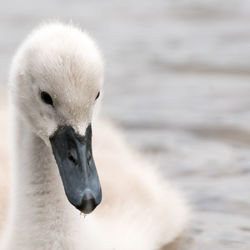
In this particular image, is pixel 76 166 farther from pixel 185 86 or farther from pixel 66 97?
pixel 185 86

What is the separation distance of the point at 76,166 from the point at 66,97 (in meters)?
0.30

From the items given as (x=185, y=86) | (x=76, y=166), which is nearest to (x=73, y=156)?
(x=76, y=166)

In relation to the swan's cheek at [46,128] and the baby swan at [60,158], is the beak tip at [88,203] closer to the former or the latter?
the baby swan at [60,158]

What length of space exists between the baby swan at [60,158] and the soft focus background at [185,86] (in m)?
0.59

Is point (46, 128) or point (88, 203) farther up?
point (46, 128)

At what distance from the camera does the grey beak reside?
4.45 metres

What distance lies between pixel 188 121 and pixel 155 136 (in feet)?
0.99

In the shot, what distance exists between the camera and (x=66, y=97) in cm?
443

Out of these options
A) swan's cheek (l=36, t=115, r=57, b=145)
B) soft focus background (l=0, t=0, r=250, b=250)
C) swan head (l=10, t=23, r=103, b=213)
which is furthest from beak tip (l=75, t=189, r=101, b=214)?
soft focus background (l=0, t=0, r=250, b=250)

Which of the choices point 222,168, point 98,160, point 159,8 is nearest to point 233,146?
point 222,168

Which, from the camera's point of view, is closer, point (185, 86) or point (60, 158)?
point (60, 158)

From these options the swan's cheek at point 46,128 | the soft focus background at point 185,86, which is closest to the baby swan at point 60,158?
the swan's cheek at point 46,128

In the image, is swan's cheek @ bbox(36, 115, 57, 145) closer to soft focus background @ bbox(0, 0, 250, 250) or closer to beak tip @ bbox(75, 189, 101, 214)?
beak tip @ bbox(75, 189, 101, 214)

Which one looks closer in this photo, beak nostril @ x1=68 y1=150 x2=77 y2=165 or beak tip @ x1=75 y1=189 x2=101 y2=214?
beak tip @ x1=75 y1=189 x2=101 y2=214
